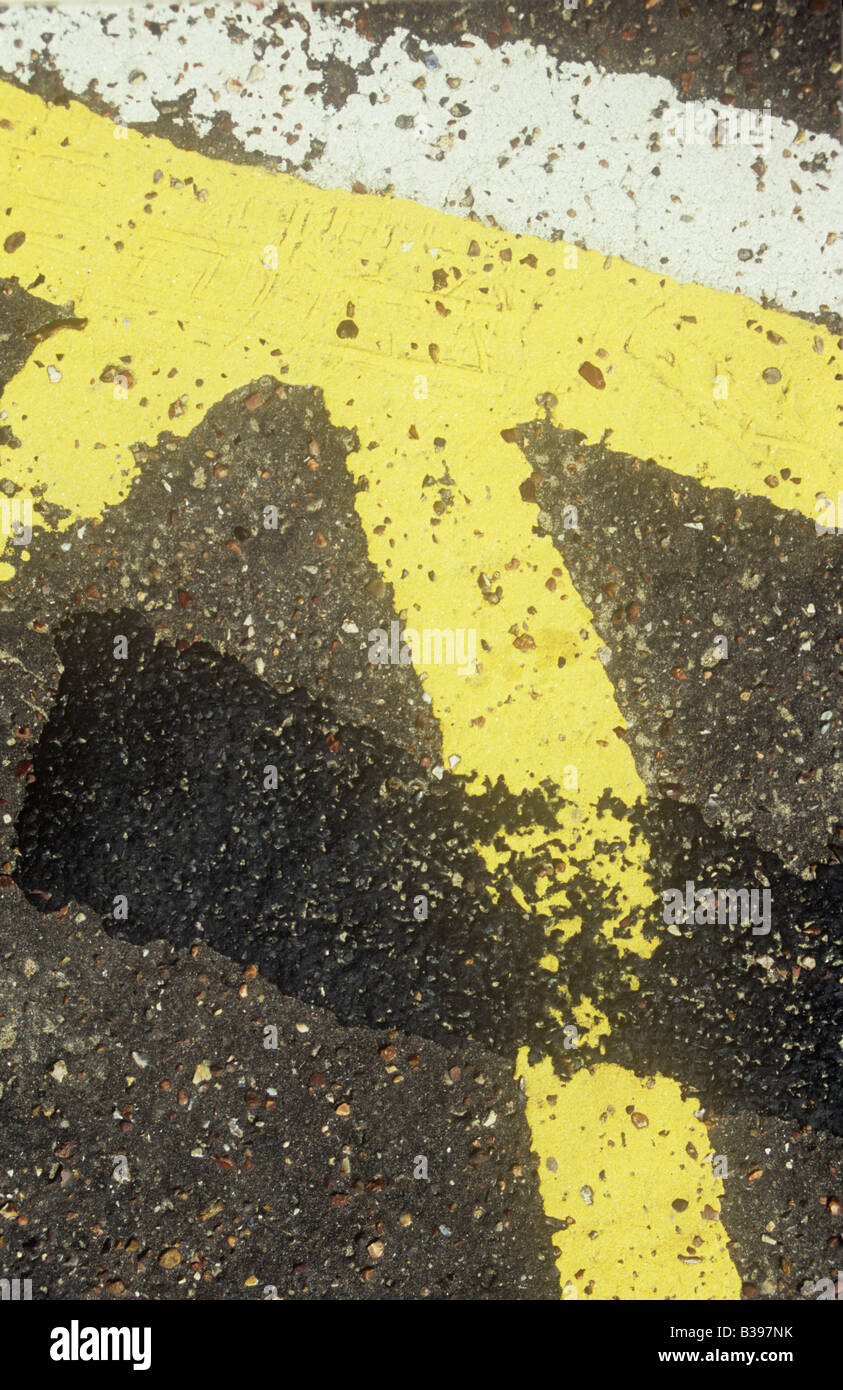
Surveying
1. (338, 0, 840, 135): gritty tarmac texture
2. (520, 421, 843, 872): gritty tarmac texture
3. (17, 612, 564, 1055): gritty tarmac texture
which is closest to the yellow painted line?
(520, 421, 843, 872): gritty tarmac texture

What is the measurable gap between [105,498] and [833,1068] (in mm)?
2849

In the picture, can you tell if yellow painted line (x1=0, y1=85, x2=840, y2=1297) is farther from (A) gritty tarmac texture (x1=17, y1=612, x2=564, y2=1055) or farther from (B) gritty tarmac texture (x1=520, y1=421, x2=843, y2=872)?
(A) gritty tarmac texture (x1=17, y1=612, x2=564, y2=1055)

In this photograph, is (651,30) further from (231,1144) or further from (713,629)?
(231,1144)

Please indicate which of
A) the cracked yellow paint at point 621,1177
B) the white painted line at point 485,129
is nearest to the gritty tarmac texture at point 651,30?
the white painted line at point 485,129

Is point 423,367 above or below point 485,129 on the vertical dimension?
below

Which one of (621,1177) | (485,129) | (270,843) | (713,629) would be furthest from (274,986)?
(485,129)

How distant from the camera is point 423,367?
8.09 feet

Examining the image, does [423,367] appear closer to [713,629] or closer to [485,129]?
[485,129]

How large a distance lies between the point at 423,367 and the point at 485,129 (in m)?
0.73

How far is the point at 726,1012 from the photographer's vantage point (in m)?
2.49

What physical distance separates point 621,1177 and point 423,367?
101 inches

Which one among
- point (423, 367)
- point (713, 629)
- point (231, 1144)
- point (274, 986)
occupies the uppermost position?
point (423, 367)

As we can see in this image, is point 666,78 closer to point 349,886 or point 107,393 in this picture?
point 107,393
